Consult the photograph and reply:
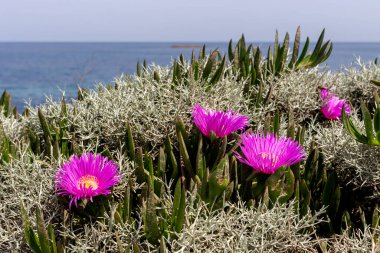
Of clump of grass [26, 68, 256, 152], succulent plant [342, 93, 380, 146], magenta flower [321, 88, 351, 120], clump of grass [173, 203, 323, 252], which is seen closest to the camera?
clump of grass [173, 203, 323, 252]

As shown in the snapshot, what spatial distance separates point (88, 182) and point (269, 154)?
2.22 feet

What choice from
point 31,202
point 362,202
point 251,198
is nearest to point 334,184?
point 362,202

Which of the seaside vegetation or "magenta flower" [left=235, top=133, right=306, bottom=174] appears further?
"magenta flower" [left=235, top=133, right=306, bottom=174]

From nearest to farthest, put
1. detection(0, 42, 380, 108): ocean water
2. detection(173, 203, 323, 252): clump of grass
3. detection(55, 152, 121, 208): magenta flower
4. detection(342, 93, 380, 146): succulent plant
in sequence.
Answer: detection(173, 203, 323, 252): clump of grass < detection(55, 152, 121, 208): magenta flower < detection(342, 93, 380, 146): succulent plant < detection(0, 42, 380, 108): ocean water

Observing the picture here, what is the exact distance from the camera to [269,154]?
1.71 m

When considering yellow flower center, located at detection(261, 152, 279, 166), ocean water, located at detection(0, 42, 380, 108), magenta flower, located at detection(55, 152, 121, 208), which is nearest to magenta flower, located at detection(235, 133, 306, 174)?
yellow flower center, located at detection(261, 152, 279, 166)

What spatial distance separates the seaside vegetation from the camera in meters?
1.56

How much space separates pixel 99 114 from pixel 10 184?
661 mm

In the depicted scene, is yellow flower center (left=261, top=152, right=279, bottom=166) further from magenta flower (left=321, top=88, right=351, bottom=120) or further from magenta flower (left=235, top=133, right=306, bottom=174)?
magenta flower (left=321, top=88, right=351, bottom=120)

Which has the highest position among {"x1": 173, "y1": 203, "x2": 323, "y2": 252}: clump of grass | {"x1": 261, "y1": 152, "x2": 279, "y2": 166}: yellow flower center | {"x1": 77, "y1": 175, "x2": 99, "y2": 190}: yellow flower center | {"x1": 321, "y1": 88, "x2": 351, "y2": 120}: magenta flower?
{"x1": 321, "y1": 88, "x2": 351, "y2": 120}: magenta flower

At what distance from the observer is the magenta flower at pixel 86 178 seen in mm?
1601

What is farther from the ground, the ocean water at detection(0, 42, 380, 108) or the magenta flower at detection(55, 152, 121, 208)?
the magenta flower at detection(55, 152, 121, 208)

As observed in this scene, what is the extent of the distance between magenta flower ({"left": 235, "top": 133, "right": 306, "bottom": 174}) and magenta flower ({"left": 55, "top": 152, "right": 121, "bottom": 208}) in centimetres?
48

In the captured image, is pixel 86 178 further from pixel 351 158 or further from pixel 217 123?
pixel 351 158
